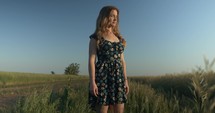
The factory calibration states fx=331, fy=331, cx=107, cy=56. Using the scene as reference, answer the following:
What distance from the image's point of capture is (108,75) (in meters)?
3.38

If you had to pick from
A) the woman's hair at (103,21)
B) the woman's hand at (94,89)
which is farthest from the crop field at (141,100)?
the woman's hair at (103,21)

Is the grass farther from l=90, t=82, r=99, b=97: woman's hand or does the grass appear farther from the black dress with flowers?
l=90, t=82, r=99, b=97: woman's hand

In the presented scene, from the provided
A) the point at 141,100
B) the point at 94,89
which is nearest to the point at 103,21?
the point at 94,89

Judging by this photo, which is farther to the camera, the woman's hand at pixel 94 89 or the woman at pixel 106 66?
the woman at pixel 106 66

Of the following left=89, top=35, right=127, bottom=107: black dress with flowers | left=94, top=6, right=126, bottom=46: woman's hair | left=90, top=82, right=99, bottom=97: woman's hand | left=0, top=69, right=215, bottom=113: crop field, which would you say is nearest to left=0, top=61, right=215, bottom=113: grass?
left=0, top=69, right=215, bottom=113: crop field

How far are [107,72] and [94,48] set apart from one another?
28 cm

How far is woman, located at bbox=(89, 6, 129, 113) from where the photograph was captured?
10.9ft

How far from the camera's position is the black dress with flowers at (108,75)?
3340 mm

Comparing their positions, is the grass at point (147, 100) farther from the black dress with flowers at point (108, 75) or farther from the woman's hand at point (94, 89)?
the woman's hand at point (94, 89)

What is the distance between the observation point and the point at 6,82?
29641 millimetres

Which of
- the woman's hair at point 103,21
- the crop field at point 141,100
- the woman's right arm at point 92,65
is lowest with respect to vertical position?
the crop field at point 141,100

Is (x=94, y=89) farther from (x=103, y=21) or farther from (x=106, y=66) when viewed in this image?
(x=103, y=21)

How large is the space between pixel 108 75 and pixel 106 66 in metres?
0.10

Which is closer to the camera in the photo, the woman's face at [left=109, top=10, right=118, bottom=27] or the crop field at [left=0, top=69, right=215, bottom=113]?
the crop field at [left=0, top=69, right=215, bottom=113]
